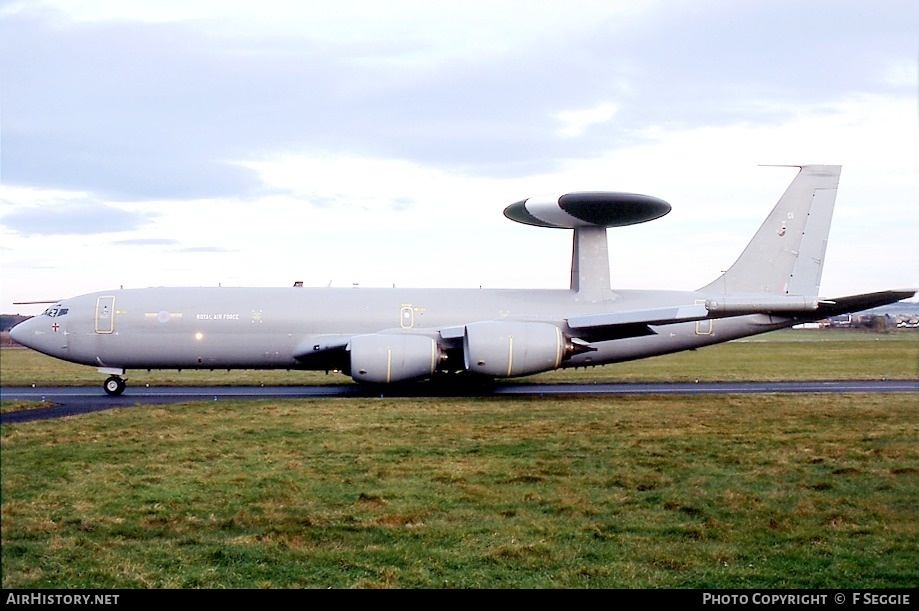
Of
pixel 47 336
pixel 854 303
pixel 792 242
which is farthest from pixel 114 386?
pixel 792 242

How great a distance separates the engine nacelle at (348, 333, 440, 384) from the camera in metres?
23.7

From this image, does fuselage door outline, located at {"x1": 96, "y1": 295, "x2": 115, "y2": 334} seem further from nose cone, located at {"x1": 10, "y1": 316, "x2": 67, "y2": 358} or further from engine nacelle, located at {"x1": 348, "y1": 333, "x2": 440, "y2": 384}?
engine nacelle, located at {"x1": 348, "y1": 333, "x2": 440, "y2": 384}

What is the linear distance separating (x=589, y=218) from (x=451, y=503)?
17.3 meters

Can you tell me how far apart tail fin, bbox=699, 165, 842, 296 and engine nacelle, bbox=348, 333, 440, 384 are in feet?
44.2

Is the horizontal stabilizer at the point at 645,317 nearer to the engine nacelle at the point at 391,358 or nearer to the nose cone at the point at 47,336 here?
the engine nacelle at the point at 391,358

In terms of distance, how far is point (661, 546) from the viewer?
25.9 ft

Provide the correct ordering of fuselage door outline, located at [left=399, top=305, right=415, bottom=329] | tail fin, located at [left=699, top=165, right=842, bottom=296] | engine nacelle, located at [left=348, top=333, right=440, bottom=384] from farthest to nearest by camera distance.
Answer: tail fin, located at [left=699, top=165, right=842, bottom=296] < fuselage door outline, located at [left=399, top=305, right=415, bottom=329] < engine nacelle, located at [left=348, top=333, right=440, bottom=384]

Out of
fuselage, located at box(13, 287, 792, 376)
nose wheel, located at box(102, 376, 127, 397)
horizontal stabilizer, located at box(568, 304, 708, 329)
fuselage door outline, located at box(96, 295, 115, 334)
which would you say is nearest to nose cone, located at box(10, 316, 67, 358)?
fuselage, located at box(13, 287, 792, 376)

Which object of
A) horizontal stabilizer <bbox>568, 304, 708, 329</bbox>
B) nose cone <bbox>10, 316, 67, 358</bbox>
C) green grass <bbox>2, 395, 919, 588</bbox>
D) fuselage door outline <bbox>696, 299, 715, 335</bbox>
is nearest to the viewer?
green grass <bbox>2, 395, 919, 588</bbox>

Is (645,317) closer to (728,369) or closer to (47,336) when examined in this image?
(728,369)

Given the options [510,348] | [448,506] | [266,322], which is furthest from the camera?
[266,322]

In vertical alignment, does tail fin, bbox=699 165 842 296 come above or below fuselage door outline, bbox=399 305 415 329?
above

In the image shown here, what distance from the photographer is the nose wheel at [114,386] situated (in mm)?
24469

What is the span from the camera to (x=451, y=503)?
9.53m
